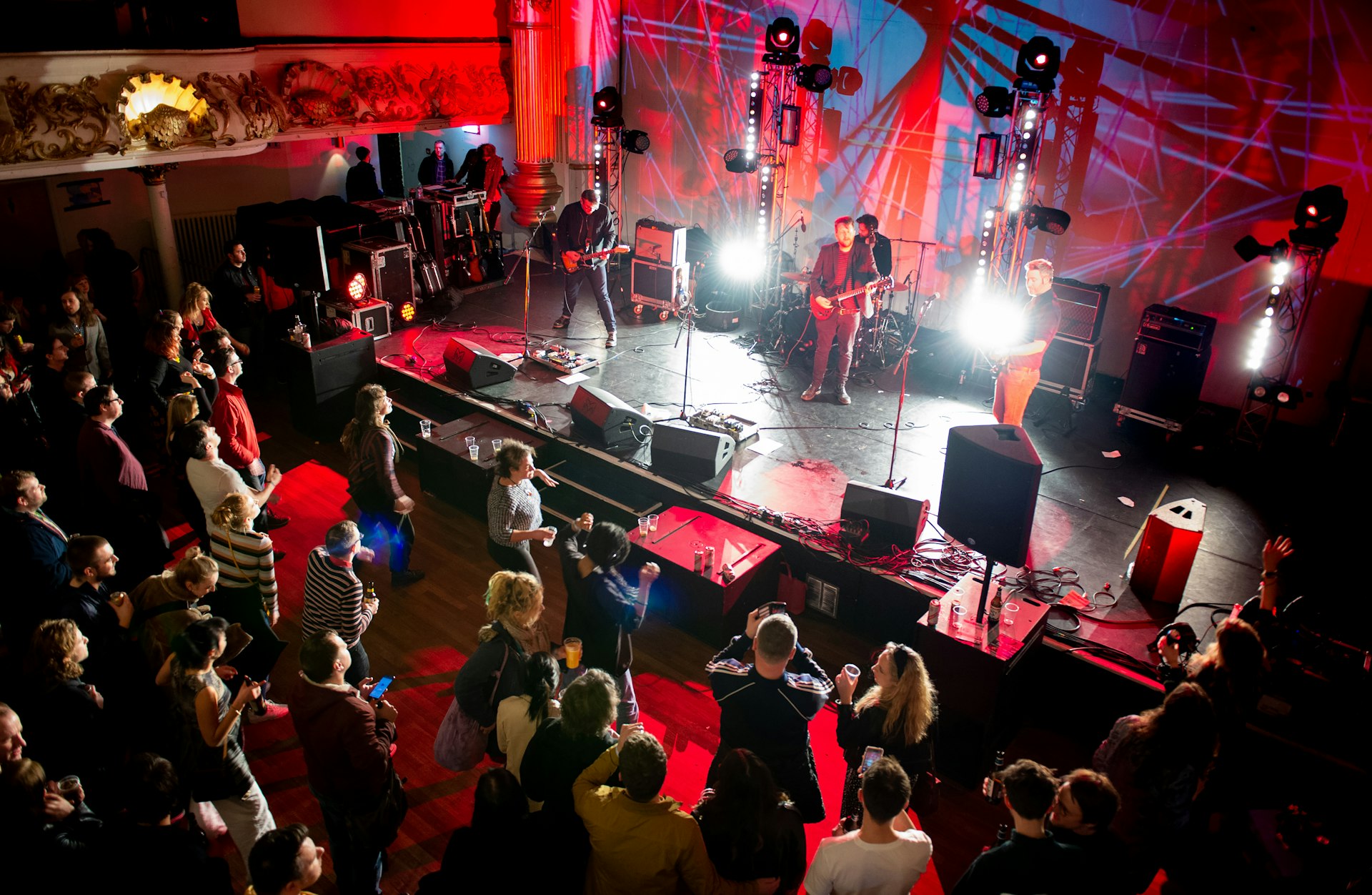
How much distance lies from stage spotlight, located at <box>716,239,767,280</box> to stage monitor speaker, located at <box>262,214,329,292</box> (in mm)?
4184

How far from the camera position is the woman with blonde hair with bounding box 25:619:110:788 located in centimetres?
357

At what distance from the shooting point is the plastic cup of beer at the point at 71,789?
3.19 meters

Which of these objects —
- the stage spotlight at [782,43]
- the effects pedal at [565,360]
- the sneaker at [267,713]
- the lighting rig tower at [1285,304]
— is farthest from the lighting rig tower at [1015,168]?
the sneaker at [267,713]

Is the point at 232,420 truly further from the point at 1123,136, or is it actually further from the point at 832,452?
the point at 1123,136

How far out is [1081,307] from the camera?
7957 millimetres

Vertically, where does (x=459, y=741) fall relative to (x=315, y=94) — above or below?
below

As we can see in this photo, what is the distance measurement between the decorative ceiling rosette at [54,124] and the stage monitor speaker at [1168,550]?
347 inches

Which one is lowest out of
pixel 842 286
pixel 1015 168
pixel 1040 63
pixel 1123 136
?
pixel 842 286

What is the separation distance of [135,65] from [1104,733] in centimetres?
919

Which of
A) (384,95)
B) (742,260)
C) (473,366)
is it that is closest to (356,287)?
(473,366)

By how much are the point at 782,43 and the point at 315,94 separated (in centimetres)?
498

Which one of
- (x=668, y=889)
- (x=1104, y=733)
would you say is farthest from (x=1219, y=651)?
(x=668, y=889)

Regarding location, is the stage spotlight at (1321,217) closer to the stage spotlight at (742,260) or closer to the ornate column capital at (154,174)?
the stage spotlight at (742,260)

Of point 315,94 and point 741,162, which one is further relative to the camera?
point 315,94
